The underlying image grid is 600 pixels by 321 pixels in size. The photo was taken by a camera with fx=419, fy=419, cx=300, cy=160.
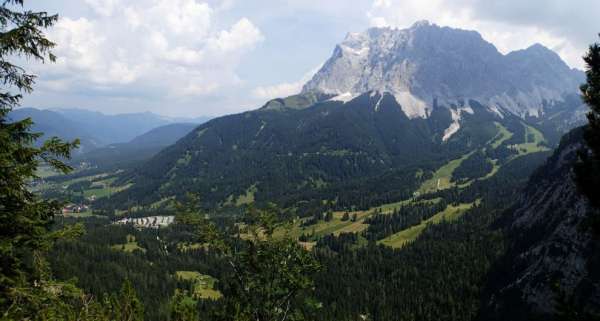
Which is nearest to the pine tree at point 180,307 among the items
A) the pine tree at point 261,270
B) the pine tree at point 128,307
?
the pine tree at point 128,307

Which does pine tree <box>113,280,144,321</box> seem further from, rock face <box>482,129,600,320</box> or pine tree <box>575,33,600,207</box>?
rock face <box>482,129,600,320</box>

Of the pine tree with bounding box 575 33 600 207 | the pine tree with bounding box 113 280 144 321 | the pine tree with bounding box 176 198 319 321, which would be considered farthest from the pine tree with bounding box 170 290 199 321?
the pine tree with bounding box 575 33 600 207

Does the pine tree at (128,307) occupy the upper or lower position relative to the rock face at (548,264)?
upper

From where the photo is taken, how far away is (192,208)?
2317cm

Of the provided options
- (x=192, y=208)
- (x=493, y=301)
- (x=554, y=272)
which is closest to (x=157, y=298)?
(x=493, y=301)

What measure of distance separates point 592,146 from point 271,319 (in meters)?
17.5

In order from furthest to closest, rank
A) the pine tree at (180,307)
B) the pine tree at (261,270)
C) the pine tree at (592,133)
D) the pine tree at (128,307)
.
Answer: the pine tree at (180,307) → the pine tree at (128,307) → the pine tree at (261,270) → the pine tree at (592,133)

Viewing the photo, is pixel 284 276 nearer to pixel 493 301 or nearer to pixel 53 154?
pixel 53 154

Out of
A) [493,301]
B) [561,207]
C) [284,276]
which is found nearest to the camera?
[284,276]

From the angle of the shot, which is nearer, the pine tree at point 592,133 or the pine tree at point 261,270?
the pine tree at point 592,133

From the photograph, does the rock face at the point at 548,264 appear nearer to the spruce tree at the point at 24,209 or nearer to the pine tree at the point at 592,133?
the pine tree at the point at 592,133

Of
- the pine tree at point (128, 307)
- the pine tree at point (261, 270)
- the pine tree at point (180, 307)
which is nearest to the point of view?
the pine tree at point (261, 270)

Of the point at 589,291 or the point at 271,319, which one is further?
the point at 589,291

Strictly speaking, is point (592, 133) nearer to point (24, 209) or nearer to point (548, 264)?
point (24, 209)
